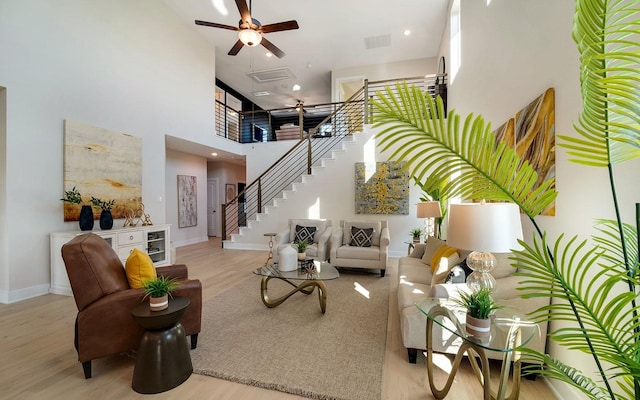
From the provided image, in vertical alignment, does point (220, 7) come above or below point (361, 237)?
above

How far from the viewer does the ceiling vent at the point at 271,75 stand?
7.68m

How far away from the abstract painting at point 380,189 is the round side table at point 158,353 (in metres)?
4.73

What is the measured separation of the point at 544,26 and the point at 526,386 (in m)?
2.52

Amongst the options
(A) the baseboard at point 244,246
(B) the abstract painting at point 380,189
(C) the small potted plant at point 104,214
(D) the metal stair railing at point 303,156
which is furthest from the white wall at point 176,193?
(B) the abstract painting at point 380,189

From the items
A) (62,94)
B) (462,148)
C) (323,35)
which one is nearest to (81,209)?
(62,94)

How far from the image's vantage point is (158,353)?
1.85 metres

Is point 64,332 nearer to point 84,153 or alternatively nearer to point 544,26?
point 84,153

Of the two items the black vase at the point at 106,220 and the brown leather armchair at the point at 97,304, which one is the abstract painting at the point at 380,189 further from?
the brown leather armchair at the point at 97,304

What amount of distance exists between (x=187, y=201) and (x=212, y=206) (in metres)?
1.58

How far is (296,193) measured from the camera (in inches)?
260

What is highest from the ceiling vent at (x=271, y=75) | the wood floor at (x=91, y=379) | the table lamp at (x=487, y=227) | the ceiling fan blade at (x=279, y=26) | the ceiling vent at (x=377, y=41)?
the ceiling vent at (x=377, y=41)

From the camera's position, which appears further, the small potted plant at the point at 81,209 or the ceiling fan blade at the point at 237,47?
the ceiling fan blade at the point at 237,47

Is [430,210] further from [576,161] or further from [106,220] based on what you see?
[106,220]

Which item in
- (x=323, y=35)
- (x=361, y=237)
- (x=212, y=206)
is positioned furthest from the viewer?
(x=212, y=206)
